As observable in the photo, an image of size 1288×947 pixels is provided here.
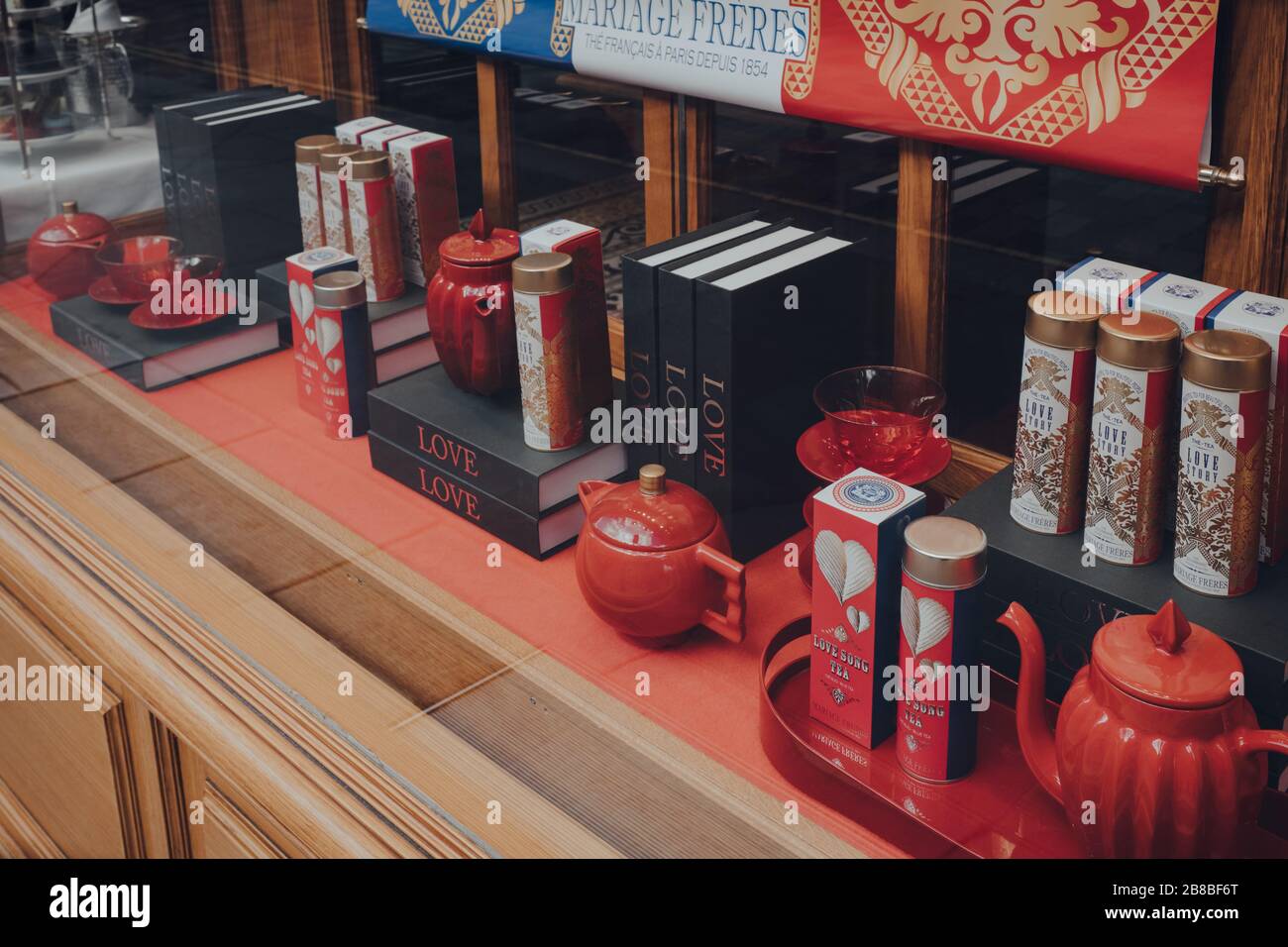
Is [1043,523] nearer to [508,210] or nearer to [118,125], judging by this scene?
[508,210]

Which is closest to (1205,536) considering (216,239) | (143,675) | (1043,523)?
(1043,523)

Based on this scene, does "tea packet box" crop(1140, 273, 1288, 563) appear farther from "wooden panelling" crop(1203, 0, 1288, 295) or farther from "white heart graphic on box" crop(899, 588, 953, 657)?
"white heart graphic on box" crop(899, 588, 953, 657)

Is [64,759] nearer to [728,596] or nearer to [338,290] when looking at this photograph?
[338,290]

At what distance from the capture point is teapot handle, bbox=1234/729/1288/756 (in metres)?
0.72

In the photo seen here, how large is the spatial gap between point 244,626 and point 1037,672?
2.13 ft

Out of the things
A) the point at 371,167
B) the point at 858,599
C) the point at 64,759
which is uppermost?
the point at 371,167

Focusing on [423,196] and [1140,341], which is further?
[423,196]

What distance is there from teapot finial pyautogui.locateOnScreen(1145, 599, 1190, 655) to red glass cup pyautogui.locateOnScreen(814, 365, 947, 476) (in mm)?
359

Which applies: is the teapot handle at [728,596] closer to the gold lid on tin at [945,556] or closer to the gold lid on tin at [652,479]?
the gold lid on tin at [652,479]

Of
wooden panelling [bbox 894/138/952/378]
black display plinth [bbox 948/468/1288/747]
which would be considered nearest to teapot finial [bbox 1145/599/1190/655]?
black display plinth [bbox 948/468/1288/747]

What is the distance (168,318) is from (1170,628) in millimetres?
1177

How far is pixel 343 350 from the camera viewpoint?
4.60ft

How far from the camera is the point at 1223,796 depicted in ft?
2.40

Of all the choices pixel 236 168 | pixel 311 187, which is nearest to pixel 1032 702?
pixel 311 187
